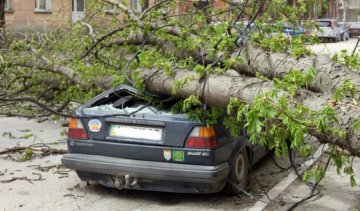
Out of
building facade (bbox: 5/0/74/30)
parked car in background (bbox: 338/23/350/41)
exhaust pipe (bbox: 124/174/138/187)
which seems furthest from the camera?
parked car in background (bbox: 338/23/350/41)

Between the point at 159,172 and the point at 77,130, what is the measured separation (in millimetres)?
1043

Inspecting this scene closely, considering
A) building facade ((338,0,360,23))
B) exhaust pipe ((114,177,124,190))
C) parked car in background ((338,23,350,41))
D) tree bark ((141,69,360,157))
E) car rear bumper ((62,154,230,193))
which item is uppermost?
building facade ((338,0,360,23))

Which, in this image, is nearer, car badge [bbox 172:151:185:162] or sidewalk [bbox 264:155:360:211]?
car badge [bbox 172:151:185:162]

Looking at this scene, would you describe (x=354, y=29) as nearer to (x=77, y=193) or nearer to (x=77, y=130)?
(x=77, y=193)

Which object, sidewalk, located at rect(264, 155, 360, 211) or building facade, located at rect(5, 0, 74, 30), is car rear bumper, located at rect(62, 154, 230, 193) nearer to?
sidewalk, located at rect(264, 155, 360, 211)

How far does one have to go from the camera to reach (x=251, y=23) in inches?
224

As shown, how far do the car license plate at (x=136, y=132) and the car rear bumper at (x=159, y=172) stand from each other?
0.23 meters

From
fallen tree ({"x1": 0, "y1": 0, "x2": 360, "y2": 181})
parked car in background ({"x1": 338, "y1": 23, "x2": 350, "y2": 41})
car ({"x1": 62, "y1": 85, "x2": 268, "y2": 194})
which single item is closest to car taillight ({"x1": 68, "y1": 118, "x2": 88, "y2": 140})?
car ({"x1": 62, "y1": 85, "x2": 268, "y2": 194})

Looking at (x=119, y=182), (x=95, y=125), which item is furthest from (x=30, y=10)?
(x=119, y=182)

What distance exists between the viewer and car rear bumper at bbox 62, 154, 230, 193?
5004 millimetres

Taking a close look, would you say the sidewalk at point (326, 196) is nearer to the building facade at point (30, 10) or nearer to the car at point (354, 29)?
the building facade at point (30, 10)

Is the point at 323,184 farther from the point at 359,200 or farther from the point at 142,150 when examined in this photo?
the point at 142,150

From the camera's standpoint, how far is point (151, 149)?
16.9 feet

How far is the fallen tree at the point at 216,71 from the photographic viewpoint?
3.70m
